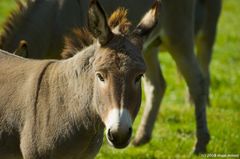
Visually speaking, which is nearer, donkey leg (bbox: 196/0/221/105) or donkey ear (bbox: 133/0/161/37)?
donkey ear (bbox: 133/0/161/37)

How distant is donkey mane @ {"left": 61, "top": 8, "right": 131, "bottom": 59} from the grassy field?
2.23 metres

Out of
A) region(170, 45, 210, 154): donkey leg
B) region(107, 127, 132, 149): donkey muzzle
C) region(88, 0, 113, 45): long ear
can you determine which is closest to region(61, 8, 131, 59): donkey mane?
region(88, 0, 113, 45): long ear

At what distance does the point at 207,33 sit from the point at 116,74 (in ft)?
17.6

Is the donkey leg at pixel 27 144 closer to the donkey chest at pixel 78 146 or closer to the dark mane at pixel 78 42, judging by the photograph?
the donkey chest at pixel 78 146

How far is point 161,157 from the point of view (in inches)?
300

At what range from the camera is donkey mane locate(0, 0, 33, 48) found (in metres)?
6.71

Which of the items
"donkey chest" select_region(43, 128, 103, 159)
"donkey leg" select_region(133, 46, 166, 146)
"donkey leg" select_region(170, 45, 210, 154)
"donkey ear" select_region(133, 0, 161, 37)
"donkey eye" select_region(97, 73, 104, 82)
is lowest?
"donkey leg" select_region(133, 46, 166, 146)

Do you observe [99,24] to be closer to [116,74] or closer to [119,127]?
[116,74]

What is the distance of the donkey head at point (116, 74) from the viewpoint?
4.58 meters

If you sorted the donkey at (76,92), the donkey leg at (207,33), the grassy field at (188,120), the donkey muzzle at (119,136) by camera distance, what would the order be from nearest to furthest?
the donkey muzzle at (119,136)
the donkey at (76,92)
the grassy field at (188,120)
the donkey leg at (207,33)

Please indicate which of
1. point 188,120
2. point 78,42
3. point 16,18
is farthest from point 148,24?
point 188,120

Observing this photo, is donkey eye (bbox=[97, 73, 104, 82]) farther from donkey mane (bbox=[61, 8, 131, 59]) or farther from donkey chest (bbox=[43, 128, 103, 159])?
donkey chest (bbox=[43, 128, 103, 159])

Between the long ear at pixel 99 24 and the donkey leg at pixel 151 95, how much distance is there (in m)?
3.60

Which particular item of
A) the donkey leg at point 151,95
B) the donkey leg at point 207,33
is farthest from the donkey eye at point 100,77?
the donkey leg at point 207,33
